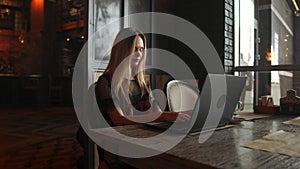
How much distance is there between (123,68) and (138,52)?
178mm

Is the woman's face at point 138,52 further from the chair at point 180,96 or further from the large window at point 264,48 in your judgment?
the large window at point 264,48

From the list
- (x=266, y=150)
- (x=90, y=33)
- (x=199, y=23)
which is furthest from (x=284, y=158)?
(x=199, y=23)

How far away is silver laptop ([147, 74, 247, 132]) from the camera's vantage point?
3.10 feet

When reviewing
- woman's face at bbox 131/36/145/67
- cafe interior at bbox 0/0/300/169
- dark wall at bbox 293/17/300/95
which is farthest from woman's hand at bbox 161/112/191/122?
dark wall at bbox 293/17/300/95

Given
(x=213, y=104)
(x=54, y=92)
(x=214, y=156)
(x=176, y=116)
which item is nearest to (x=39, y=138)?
(x=54, y=92)

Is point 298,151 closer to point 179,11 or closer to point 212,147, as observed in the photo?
point 212,147

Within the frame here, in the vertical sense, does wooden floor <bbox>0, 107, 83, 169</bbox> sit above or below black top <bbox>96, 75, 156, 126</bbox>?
below

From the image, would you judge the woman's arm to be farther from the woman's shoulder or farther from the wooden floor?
→ the wooden floor

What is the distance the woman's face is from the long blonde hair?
0.02 meters

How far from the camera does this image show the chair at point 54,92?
4085mm

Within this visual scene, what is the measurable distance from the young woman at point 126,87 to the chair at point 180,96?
0.78ft

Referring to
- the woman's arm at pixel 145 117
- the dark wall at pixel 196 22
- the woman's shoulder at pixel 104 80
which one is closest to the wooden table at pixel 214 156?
the woman's arm at pixel 145 117

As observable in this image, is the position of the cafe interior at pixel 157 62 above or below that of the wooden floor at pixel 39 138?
above

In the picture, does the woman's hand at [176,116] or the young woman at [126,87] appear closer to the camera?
the woman's hand at [176,116]
